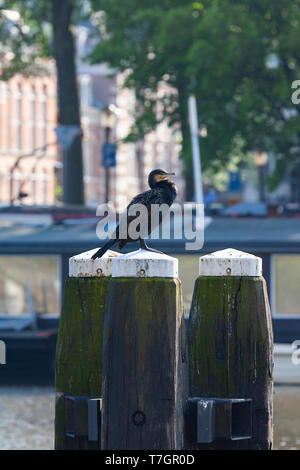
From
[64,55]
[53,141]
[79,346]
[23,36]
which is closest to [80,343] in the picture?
[79,346]

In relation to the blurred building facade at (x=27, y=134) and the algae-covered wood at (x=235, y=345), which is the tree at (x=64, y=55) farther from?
the blurred building facade at (x=27, y=134)

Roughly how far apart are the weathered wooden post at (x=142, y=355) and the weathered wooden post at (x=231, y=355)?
55cm

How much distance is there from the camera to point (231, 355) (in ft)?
27.9

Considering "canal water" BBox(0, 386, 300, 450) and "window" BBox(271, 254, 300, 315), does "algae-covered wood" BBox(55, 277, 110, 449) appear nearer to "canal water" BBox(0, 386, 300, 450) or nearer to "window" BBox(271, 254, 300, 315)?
"canal water" BBox(0, 386, 300, 450)

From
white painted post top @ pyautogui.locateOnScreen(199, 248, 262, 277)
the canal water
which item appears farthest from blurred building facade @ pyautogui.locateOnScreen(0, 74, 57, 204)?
white painted post top @ pyautogui.locateOnScreen(199, 248, 262, 277)

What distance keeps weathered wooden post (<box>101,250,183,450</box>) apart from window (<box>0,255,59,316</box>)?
45.8ft

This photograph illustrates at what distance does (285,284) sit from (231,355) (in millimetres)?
12572

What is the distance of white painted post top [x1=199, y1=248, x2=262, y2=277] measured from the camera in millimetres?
8523

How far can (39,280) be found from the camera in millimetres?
21891

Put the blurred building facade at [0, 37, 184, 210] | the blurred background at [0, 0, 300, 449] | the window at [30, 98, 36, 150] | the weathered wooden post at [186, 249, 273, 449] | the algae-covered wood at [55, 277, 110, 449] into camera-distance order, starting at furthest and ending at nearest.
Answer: the window at [30, 98, 36, 150] → the blurred building facade at [0, 37, 184, 210] → the blurred background at [0, 0, 300, 449] → the algae-covered wood at [55, 277, 110, 449] → the weathered wooden post at [186, 249, 273, 449]

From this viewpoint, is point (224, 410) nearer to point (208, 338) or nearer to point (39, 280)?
point (208, 338)

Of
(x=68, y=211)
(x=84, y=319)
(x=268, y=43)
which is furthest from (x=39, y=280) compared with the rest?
(x=84, y=319)

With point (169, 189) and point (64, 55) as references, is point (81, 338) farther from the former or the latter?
point (64, 55)

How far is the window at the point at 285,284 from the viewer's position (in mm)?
20922
